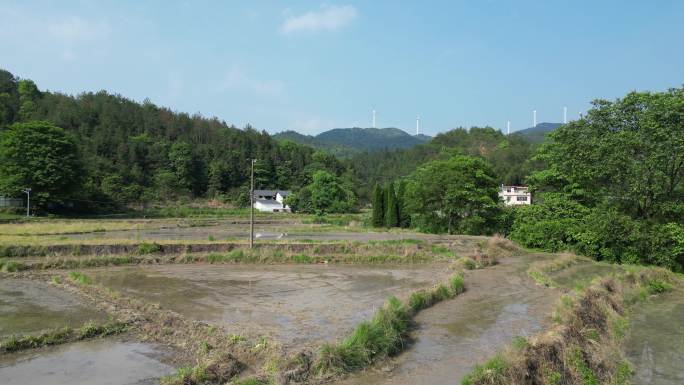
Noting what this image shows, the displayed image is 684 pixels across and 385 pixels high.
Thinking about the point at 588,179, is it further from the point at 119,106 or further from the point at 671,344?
the point at 119,106

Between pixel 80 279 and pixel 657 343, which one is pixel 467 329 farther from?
pixel 80 279

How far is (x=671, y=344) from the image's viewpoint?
36.3 feet

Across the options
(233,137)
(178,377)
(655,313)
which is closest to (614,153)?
(655,313)

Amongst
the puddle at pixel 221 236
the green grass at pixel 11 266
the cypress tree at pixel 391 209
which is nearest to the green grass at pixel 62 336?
the green grass at pixel 11 266

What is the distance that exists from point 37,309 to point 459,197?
108ft

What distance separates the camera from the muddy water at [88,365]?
7.88m

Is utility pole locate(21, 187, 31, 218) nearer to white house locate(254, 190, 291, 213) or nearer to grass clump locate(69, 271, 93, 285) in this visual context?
grass clump locate(69, 271, 93, 285)

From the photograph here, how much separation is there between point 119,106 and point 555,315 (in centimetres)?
12302

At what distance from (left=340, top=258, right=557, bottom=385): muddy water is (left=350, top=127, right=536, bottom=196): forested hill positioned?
267 ft

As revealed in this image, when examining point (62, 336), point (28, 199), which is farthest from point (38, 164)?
point (62, 336)

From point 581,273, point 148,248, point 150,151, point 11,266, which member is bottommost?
point 581,273

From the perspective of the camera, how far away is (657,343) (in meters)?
11.2

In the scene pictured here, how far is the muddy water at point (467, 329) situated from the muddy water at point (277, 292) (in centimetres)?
202

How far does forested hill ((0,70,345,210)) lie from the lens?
255 ft
